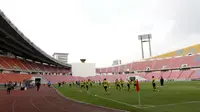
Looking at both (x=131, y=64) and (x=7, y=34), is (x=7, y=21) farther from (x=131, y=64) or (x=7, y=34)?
(x=131, y=64)

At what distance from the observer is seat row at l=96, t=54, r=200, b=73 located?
73500 mm

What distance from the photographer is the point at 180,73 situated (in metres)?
71.1

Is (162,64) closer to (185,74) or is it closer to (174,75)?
(174,75)

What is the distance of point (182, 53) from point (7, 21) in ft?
261

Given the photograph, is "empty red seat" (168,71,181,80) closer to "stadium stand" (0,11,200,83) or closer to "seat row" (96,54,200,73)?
"stadium stand" (0,11,200,83)

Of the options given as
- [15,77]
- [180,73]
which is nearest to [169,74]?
[180,73]

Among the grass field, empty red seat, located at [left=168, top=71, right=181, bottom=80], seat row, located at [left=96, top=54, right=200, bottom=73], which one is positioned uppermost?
seat row, located at [left=96, top=54, right=200, bottom=73]

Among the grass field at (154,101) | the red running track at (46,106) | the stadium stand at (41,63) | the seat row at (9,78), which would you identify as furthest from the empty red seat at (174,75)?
the red running track at (46,106)

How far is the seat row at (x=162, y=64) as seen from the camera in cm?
7350

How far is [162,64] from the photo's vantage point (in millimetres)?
84625

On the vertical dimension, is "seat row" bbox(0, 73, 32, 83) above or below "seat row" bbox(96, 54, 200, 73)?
below

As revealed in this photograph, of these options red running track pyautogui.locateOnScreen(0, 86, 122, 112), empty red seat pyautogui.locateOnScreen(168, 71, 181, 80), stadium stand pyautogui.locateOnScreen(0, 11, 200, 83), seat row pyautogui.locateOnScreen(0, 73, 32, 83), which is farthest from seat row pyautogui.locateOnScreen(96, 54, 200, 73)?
red running track pyautogui.locateOnScreen(0, 86, 122, 112)

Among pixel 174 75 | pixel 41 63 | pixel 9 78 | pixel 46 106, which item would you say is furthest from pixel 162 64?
pixel 46 106

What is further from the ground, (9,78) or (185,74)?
(9,78)
